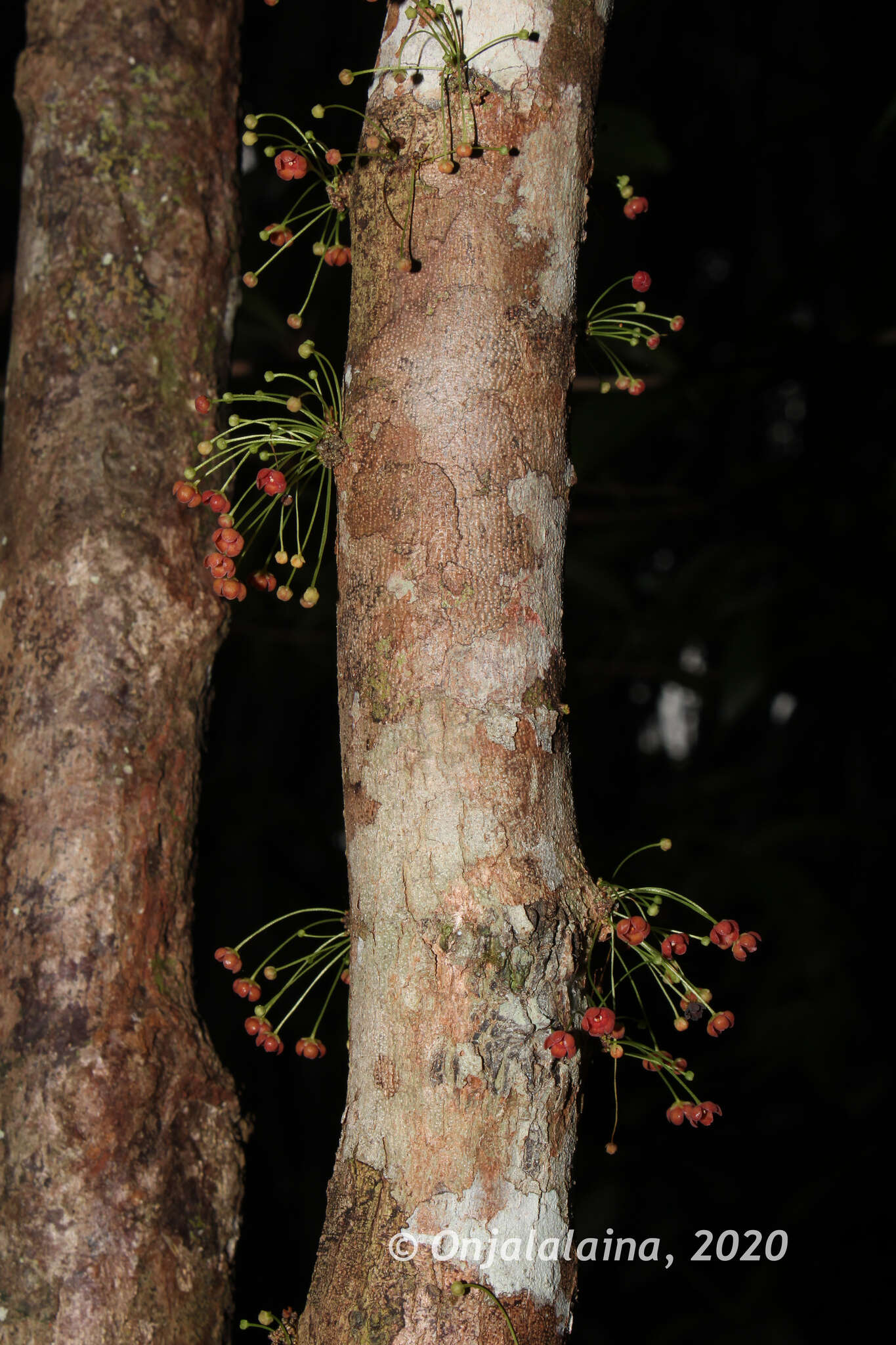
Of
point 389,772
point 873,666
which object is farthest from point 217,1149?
point 873,666

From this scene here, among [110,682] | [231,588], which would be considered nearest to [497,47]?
[231,588]

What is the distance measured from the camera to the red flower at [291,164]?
92cm


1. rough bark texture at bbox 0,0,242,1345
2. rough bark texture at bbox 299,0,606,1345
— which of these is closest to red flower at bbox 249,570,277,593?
rough bark texture at bbox 0,0,242,1345

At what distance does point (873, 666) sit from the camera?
10.8 ft

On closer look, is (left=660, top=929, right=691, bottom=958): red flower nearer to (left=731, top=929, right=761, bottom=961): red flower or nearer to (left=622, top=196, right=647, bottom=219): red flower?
(left=731, top=929, right=761, bottom=961): red flower

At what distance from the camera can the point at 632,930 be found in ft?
2.79

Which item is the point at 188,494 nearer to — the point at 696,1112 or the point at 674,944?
the point at 674,944

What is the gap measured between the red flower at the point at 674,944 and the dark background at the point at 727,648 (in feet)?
4.01

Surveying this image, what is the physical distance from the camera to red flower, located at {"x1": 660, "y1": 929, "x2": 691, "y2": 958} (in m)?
0.93

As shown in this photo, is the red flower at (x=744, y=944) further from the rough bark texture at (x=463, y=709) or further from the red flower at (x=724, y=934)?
the rough bark texture at (x=463, y=709)

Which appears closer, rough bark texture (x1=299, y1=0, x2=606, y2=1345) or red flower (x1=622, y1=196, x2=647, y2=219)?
rough bark texture (x1=299, y1=0, x2=606, y2=1345)

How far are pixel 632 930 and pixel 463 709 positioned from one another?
0.23 meters

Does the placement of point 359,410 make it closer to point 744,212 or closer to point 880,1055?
point 880,1055

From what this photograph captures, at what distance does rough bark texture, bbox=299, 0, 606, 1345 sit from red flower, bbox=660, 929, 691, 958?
0.41 feet
